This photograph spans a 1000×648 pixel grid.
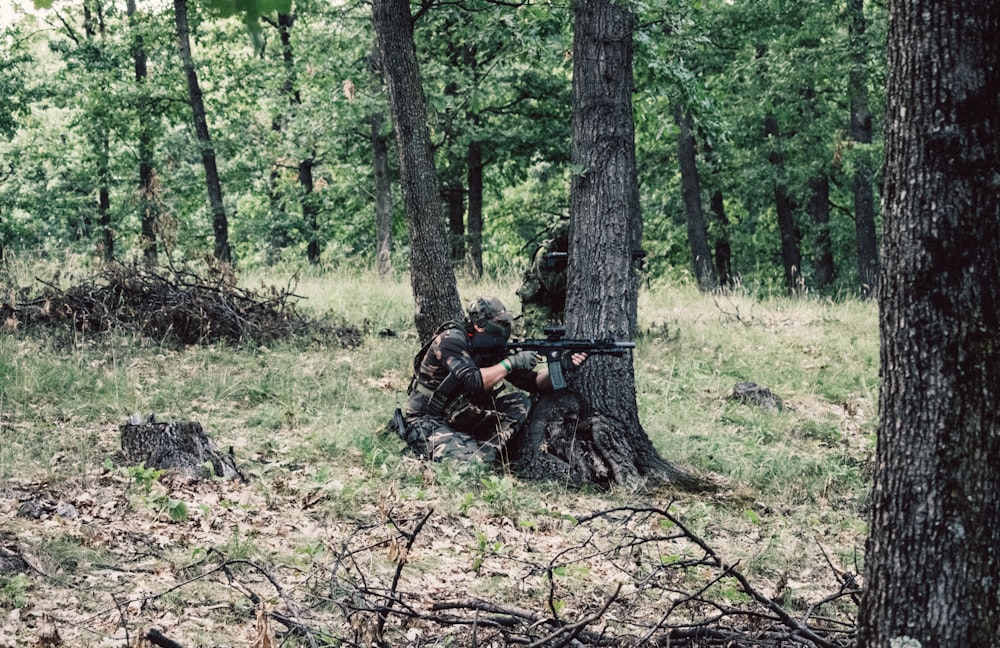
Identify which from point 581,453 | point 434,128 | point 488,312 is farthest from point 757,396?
point 434,128

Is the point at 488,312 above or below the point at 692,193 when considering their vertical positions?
below

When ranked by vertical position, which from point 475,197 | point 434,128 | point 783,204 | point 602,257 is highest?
point 434,128

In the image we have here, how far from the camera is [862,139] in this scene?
1644cm

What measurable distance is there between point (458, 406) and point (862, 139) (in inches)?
498

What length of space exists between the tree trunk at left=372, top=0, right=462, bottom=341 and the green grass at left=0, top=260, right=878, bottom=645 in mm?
1068

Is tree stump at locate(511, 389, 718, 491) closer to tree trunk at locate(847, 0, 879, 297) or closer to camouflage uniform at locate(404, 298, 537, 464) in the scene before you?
camouflage uniform at locate(404, 298, 537, 464)

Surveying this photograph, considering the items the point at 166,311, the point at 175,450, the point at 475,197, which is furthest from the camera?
the point at 475,197

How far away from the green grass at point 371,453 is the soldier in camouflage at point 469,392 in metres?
0.33

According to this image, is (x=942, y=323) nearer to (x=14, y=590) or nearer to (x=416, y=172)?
(x=14, y=590)

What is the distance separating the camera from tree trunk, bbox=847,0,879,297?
14.6m

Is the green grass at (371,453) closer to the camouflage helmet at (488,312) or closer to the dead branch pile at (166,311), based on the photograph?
the dead branch pile at (166,311)

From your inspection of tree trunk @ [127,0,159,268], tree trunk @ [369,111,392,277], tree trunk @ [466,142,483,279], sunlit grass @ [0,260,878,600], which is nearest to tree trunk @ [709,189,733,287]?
tree trunk @ [466,142,483,279]

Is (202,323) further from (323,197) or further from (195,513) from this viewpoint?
(323,197)

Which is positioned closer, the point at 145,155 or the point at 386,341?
the point at 386,341
